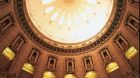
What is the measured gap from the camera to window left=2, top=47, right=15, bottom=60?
111 ft

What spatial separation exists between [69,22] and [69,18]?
64 centimetres

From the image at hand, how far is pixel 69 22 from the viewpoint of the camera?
42.4 metres

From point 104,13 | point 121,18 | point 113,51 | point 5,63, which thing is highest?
point 104,13

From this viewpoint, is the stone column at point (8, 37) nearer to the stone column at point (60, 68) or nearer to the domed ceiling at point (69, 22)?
the domed ceiling at point (69, 22)

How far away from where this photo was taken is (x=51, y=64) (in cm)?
3731

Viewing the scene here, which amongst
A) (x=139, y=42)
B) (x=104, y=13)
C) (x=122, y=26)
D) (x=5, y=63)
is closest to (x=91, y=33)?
(x=104, y=13)

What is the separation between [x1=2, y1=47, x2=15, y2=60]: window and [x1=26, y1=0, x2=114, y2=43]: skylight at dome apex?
18.2 feet

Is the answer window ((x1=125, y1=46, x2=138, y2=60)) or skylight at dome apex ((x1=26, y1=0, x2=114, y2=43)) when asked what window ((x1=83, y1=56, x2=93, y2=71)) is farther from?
window ((x1=125, y1=46, x2=138, y2=60))

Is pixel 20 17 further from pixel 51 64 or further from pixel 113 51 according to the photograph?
pixel 113 51

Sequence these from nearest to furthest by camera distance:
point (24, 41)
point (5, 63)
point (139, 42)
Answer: point (139, 42) → point (5, 63) → point (24, 41)

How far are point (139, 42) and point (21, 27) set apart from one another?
596 inches

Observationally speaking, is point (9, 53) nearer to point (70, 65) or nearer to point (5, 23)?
point (5, 23)

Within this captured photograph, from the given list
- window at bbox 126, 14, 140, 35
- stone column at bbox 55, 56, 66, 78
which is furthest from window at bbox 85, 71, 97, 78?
window at bbox 126, 14, 140, 35

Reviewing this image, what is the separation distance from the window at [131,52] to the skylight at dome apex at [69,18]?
572cm
